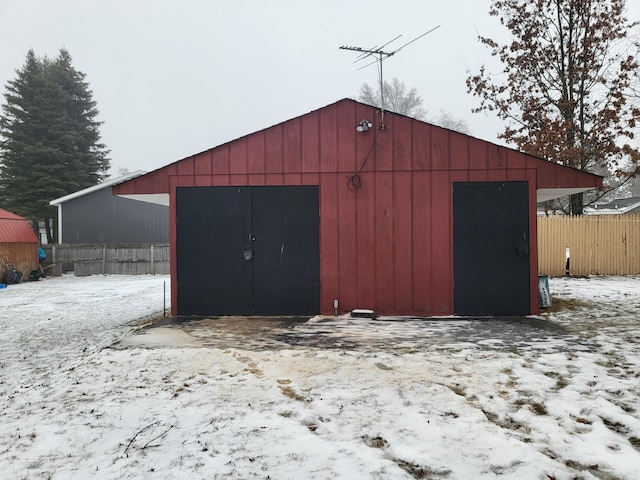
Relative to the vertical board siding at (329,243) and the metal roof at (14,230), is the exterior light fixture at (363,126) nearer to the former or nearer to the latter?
the vertical board siding at (329,243)

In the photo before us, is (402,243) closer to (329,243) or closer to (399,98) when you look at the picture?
(329,243)

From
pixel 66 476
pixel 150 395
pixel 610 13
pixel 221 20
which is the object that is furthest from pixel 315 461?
pixel 221 20

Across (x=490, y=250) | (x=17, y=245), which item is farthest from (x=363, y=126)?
(x=17, y=245)

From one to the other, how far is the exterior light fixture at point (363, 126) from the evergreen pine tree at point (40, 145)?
75.6ft

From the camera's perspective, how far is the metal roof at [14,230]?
1424 centimetres

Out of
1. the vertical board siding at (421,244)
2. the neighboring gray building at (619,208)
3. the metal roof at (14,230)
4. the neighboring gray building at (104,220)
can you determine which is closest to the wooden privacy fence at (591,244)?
the vertical board siding at (421,244)

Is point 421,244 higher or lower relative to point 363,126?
lower

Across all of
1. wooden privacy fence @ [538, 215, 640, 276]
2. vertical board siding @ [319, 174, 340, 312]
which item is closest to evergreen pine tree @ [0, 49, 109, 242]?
vertical board siding @ [319, 174, 340, 312]

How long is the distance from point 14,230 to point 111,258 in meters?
3.18

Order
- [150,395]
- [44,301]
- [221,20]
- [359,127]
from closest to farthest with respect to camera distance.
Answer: [150,395] → [359,127] → [44,301] → [221,20]

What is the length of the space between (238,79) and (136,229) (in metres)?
93.9

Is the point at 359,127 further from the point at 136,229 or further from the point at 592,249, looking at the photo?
the point at 136,229

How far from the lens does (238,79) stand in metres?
104

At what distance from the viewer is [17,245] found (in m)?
14.8
